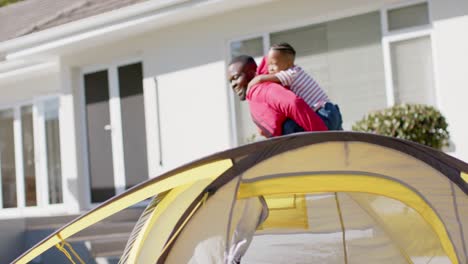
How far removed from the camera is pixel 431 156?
4.81 meters

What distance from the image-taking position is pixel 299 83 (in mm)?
5230

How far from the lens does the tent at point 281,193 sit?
4.65 m

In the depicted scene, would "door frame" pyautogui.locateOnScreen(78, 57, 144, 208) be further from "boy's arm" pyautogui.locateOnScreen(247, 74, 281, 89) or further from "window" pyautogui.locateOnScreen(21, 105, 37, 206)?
"boy's arm" pyautogui.locateOnScreen(247, 74, 281, 89)

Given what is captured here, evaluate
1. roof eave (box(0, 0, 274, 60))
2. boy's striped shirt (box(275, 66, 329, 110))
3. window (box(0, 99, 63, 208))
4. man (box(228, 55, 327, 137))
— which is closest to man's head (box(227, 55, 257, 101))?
man (box(228, 55, 327, 137))

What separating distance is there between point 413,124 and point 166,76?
167 inches

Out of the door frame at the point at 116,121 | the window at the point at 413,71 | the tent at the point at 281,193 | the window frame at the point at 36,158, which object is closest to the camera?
the tent at the point at 281,193

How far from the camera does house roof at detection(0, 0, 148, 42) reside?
42.0 ft

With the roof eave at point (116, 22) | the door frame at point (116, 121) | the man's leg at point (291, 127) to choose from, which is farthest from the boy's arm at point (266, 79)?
the door frame at point (116, 121)

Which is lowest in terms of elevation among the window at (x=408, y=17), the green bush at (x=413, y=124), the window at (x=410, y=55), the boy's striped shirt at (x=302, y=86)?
the green bush at (x=413, y=124)

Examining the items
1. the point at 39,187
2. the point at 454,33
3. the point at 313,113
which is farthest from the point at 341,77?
the point at 39,187

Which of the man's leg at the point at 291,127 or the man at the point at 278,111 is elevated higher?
the man at the point at 278,111

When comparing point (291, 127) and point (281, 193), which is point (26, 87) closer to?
point (291, 127)

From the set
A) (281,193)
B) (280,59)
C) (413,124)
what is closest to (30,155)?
(413,124)

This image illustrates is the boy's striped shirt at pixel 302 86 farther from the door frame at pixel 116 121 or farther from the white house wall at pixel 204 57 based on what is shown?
the door frame at pixel 116 121
